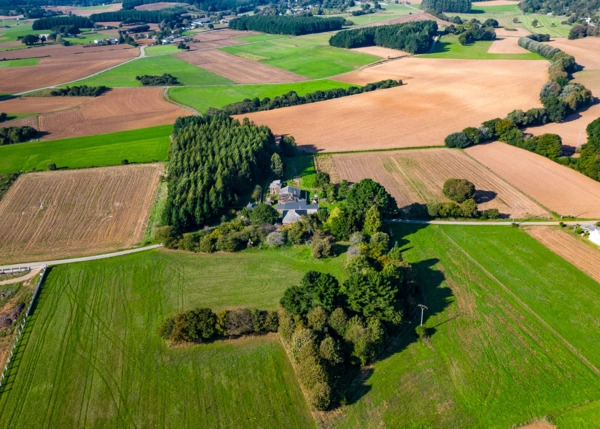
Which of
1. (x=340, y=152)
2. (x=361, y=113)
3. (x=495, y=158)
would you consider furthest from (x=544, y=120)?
(x=340, y=152)

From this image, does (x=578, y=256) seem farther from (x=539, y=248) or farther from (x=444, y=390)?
(x=444, y=390)

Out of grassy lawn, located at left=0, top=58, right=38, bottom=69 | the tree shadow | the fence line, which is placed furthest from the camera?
grassy lawn, located at left=0, top=58, right=38, bottom=69

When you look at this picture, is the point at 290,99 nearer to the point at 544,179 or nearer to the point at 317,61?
the point at 317,61

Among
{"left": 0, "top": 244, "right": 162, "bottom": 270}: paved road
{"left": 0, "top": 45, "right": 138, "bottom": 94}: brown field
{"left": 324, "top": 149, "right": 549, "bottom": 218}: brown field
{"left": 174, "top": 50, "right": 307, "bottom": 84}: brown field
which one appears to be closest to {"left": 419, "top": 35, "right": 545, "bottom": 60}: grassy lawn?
{"left": 174, "top": 50, "right": 307, "bottom": 84}: brown field

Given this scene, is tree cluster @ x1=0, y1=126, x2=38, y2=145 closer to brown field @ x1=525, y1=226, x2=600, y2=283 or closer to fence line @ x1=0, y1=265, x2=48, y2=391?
fence line @ x1=0, y1=265, x2=48, y2=391

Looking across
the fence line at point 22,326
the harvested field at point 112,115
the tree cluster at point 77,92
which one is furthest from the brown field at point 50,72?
the fence line at point 22,326

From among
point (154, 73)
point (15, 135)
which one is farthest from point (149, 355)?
point (154, 73)
